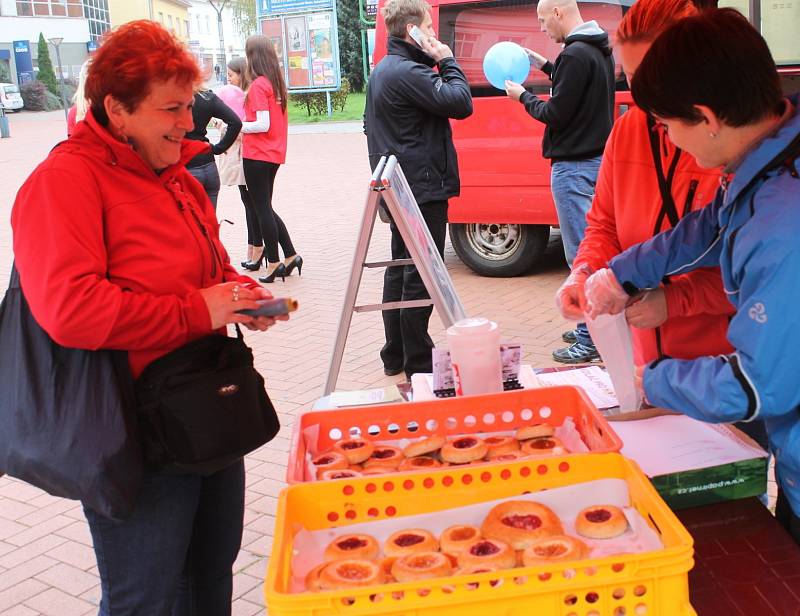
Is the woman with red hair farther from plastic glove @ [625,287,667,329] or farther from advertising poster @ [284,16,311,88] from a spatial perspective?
advertising poster @ [284,16,311,88]

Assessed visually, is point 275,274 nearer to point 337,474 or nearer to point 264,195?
point 264,195

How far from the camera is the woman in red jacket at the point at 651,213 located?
84.7 inches

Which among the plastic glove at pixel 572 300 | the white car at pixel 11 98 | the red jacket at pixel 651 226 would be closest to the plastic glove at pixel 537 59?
the red jacket at pixel 651 226

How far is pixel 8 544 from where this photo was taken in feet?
12.9

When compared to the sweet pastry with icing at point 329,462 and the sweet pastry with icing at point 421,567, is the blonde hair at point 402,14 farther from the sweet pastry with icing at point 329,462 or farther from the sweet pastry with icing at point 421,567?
the sweet pastry with icing at point 421,567

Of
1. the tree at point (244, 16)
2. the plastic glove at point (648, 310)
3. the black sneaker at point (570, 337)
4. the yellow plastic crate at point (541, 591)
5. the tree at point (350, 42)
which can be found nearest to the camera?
the yellow plastic crate at point (541, 591)

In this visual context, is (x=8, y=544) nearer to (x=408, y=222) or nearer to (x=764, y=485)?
(x=408, y=222)

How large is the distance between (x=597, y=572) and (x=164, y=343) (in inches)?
43.7

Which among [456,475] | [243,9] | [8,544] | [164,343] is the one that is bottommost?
[8,544]

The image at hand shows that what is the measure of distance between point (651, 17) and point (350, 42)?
3958cm

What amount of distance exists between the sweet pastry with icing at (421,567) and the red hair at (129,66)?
47.8 inches

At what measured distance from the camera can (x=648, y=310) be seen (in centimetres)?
214

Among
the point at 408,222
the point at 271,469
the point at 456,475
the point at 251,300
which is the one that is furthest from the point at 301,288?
the point at 456,475

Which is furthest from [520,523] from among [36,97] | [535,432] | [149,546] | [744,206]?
[36,97]
